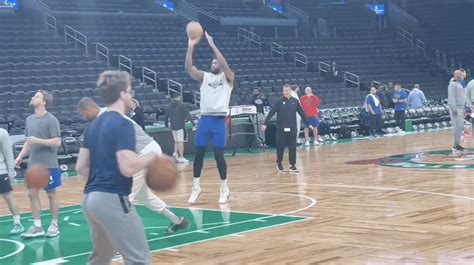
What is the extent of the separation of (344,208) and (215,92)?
2030mm

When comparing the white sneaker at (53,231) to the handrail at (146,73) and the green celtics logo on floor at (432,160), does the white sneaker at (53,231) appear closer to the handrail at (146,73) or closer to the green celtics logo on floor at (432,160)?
the green celtics logo on floor at (432,160)

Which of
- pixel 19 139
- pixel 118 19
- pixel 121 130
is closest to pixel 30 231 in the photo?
pixel 121 130

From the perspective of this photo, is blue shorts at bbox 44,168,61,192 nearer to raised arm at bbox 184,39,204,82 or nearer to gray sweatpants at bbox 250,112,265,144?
raised arm at bbox 184,39,204,82

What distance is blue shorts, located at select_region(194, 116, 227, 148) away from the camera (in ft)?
33.6

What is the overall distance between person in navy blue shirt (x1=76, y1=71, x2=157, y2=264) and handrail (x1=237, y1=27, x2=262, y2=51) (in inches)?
1139

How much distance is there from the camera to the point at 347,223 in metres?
8.59

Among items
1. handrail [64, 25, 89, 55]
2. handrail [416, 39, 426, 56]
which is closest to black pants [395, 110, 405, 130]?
handrail [64, 25, 89, 55]

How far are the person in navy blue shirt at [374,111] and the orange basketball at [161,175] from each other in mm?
19407

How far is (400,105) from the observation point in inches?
984

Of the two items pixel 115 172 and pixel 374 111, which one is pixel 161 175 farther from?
pixel 374 111

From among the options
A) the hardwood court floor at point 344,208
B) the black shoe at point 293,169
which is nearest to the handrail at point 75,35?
the hardwood court floor at point 344,208

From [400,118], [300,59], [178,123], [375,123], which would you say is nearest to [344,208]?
[178,123]

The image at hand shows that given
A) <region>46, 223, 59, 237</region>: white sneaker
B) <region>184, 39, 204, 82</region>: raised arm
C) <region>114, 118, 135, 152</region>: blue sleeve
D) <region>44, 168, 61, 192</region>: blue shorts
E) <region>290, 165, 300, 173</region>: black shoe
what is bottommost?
<region>46, 223, 59, 237</region>: white sneaker

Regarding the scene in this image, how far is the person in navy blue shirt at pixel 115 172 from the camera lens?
15.8 feet
